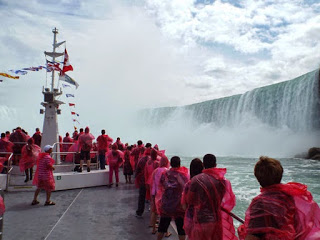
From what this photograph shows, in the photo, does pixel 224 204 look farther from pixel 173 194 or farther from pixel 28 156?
pixel 28 156

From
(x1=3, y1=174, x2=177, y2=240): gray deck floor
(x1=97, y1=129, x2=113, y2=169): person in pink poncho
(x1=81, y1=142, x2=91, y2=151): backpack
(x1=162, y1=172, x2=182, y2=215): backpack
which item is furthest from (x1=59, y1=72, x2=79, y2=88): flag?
(x1=162, y1=172, x2=182, y2=215): backpack

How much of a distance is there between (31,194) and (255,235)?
24.3 feet

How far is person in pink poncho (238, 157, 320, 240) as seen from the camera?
1804mm

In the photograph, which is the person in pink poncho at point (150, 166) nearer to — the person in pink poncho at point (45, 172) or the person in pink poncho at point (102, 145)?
the person in pink poncho at point (45, 172)

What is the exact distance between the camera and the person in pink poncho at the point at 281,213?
1804 millimetres

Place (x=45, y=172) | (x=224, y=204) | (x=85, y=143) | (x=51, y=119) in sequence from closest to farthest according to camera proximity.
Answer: (x=224, y=204) → (x=45, y=172) → (x=85, y=143) → (x=51, y=119)

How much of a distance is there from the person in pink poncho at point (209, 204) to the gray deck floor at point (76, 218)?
6.49ft

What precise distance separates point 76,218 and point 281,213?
4788mm

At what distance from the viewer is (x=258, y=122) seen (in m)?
38.1

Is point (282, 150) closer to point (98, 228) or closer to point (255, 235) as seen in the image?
point (98, 228)

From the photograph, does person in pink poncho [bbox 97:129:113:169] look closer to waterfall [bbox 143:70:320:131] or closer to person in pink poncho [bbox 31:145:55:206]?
person in pink poncho [bbox 31:145:55:206]

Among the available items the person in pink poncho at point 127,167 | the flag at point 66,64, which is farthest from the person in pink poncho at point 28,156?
the flag at point 66,64

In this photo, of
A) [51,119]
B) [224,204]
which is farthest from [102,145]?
[224,204]

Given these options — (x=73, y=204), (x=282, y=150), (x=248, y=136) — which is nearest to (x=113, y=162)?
(x=73, y=204)
